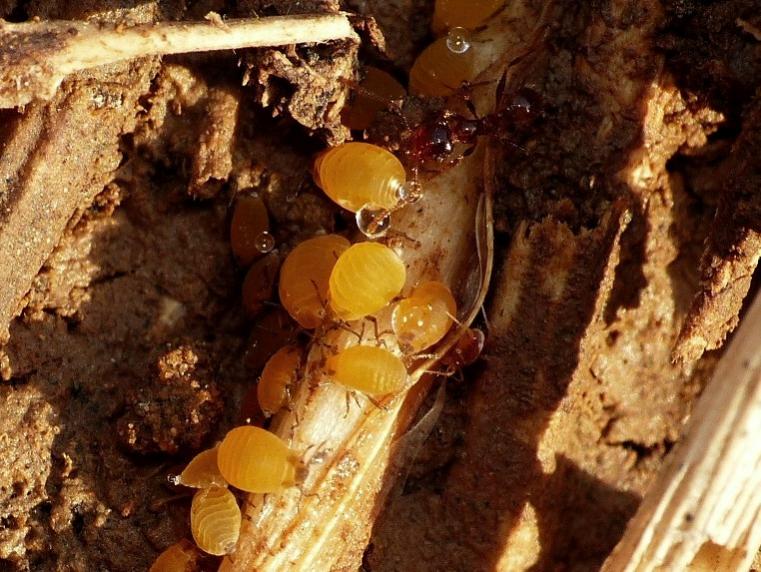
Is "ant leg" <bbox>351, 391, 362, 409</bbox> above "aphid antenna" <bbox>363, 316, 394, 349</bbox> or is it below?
below

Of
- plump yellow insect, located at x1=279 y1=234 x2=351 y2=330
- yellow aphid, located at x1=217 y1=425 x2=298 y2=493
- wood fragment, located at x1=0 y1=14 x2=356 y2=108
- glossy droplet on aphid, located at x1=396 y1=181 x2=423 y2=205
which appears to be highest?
wood fragment, located at x1=0 y1=14 x2=356 y2=108

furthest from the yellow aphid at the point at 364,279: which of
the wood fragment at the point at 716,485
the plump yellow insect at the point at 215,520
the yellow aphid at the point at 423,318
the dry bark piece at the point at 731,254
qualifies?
the wood fragment at the point at 716,485

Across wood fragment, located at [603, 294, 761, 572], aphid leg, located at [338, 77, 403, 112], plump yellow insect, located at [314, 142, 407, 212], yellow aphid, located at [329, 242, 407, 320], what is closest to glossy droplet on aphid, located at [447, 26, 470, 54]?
aphid leg, located at [338, 77, 403, 112]

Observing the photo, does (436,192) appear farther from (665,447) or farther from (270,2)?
(665,447)

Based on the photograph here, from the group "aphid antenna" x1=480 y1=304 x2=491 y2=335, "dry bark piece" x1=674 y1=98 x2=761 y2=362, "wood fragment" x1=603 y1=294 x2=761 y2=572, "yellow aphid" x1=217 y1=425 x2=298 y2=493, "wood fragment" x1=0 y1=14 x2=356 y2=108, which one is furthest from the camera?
"aphid antenna" x1=480 y1=304 x2=491 y2=335

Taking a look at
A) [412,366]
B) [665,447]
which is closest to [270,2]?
[412,366]

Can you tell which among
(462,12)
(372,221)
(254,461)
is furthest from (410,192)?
(254,461)

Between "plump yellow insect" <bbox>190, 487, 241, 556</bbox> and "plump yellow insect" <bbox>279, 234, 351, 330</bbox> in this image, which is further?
"plump yellow insect" <bbox>279, 234, 351, 330</bbox>

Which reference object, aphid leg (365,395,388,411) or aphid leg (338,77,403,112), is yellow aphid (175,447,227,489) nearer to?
aphid leg (365,395,388,411)

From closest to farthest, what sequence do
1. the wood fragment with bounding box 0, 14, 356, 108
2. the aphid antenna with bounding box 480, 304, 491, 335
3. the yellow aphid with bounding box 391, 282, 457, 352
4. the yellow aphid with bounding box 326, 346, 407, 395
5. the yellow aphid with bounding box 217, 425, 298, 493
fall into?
the wood fragment with bounding box 0, 14, 356, 108
the yellow aphid with bounding box 217, 425, 298, 493
the yellow aphid with bounding box 326, 346, 407, 395
the yellow aphid with bounding box 391, 282, 457, 352
the aphid antenna with bounding box 480, 304, 491, 335
